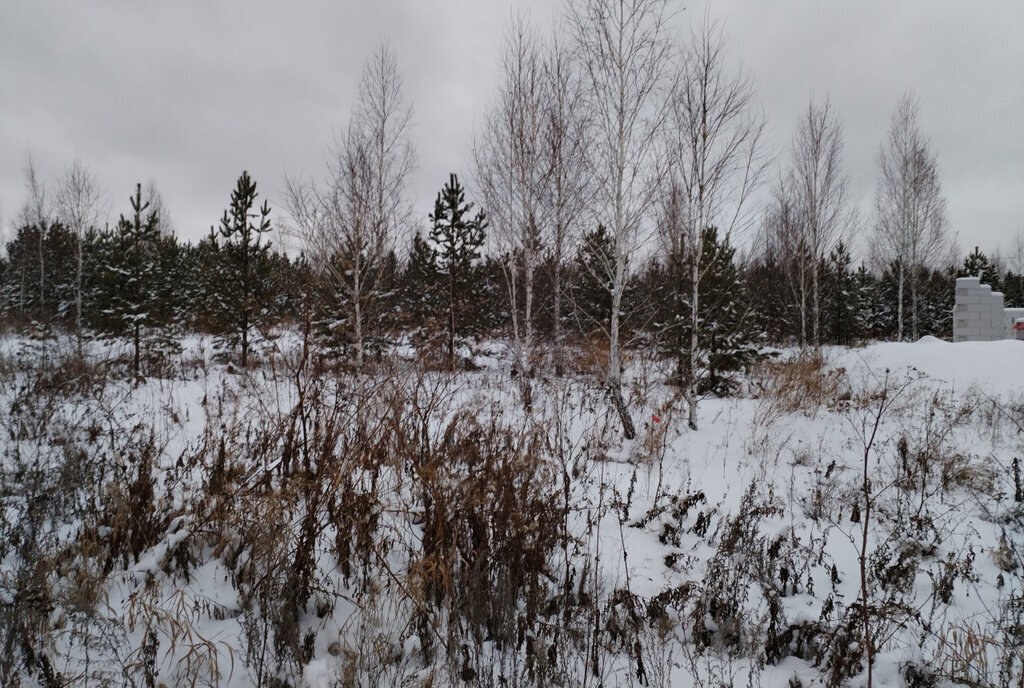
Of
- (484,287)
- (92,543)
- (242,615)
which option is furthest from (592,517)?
(484,287)

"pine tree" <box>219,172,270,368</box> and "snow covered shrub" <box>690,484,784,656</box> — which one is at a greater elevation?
"pine tree" <box>219,172,270,368</box>

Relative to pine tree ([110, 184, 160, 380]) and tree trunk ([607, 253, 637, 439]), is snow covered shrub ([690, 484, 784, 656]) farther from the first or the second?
pine tree ([110, 184, 160, 380])

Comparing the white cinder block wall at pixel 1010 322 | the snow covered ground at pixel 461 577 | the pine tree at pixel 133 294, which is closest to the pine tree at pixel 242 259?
the pine tree at pixel 133 294

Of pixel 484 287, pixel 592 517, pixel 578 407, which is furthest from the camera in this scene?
pixel 484 287

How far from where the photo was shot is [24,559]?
2260mm

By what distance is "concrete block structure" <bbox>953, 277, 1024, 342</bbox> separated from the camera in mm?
13656

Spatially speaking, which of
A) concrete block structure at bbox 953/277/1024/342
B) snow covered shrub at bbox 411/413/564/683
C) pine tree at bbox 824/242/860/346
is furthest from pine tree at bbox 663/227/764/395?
pine tree at bbox 824/242/860/346

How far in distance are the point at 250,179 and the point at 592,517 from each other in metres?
15.5

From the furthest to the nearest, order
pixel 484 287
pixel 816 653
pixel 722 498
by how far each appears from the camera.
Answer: pixel 484 287
pixel 722 498
pixel 816 653

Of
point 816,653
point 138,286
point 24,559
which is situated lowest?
point 816,653

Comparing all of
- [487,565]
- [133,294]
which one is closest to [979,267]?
[487,565]

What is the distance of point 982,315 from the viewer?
13812 mm

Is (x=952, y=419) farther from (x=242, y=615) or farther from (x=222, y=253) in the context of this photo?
(x=222, y=253)

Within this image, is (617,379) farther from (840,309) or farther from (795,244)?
(840,309)
